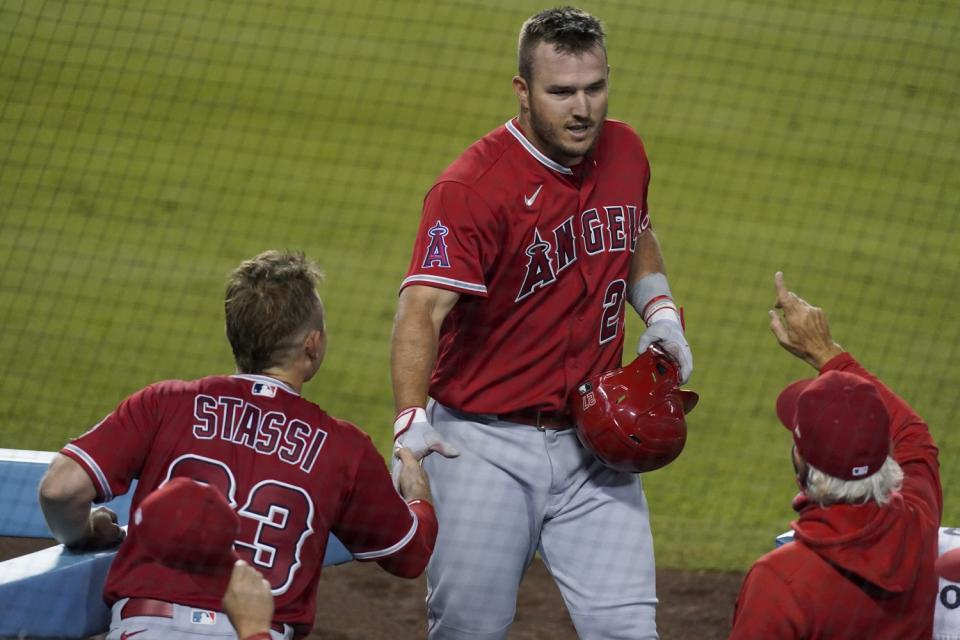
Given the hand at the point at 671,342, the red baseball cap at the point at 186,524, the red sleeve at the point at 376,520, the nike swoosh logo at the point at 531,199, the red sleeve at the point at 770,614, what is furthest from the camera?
the hand at the point at 671,342

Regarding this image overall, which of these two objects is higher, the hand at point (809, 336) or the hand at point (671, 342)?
the hand at point (809, 336)

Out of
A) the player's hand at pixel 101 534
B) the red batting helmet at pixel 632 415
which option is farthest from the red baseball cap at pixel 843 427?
the player's hand at pixel 101 534

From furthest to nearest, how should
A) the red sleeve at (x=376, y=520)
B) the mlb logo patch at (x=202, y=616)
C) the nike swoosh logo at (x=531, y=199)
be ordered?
the nike swoosh logo at (x=531, y=199) < the red sleeve at (x=376, y=520) < the mlb logo patch at (x=202, y=616)

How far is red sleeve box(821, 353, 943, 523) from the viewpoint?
2609mm

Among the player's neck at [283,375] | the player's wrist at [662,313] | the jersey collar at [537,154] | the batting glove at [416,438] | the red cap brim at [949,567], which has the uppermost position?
the jersey collar at [537,154]

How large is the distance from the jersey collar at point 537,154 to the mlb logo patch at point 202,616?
1.47 metres

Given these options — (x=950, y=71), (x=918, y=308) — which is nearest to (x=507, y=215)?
(x=918, y=308)

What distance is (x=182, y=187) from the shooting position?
27.8 feet

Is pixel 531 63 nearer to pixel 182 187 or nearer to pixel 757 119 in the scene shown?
pixel 182 187

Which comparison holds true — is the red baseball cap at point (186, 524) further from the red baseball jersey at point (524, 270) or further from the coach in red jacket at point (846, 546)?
the red baseball jersey at point (524, 270)

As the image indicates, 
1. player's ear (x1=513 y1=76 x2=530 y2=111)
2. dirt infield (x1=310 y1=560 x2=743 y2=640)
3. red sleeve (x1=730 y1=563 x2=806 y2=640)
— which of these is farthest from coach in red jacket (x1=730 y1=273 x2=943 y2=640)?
dirt infield (x1=310 y1=560 x2=743 y2=640)

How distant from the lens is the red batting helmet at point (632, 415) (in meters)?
3.24

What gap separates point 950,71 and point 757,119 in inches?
77.3

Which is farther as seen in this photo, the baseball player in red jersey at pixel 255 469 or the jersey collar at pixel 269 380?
the jersey collar at pixel 269 380
